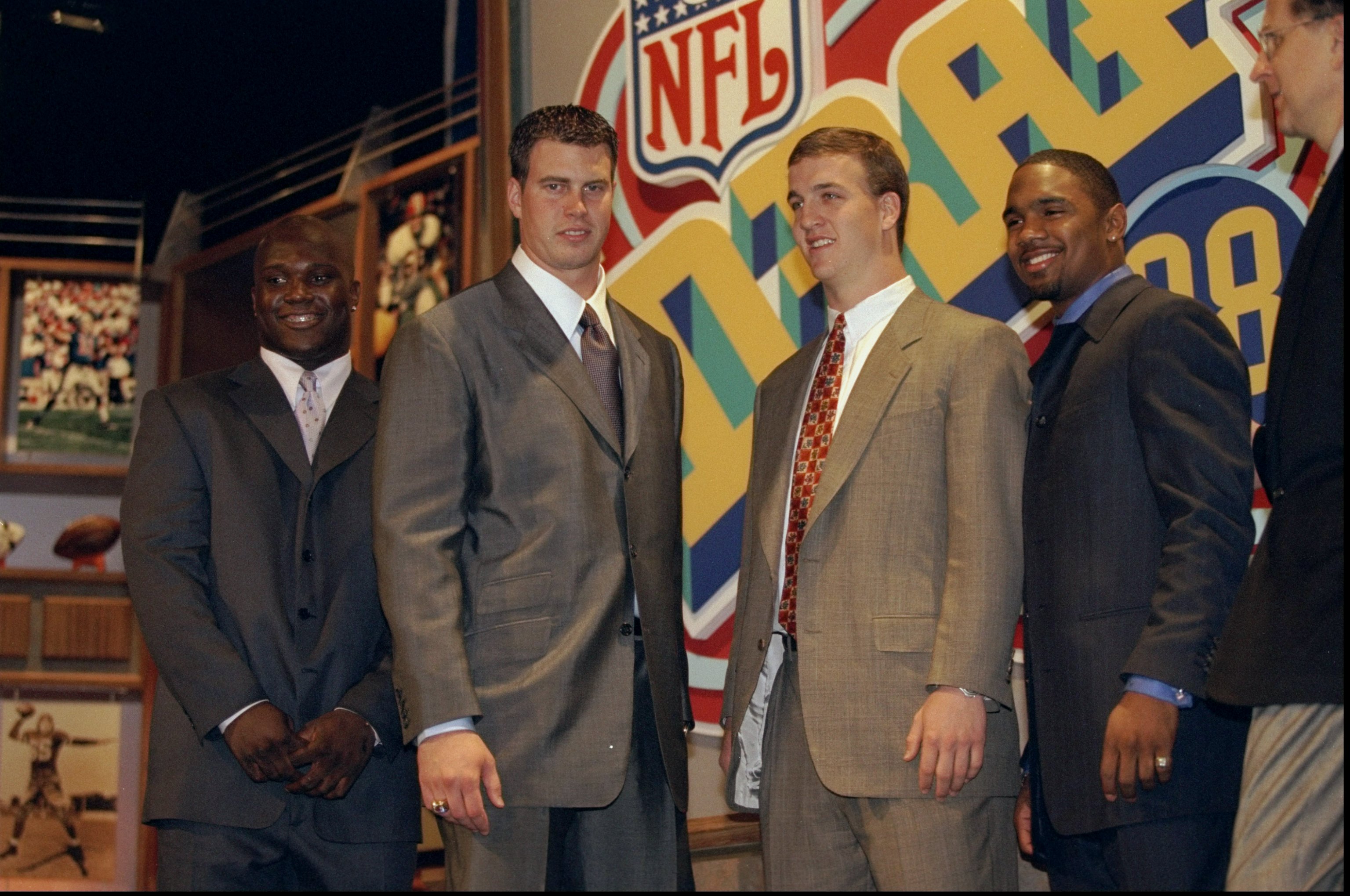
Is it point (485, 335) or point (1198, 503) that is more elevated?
point (485, 335)

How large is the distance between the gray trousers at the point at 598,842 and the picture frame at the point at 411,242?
3.18 metres

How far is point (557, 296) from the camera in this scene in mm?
2609

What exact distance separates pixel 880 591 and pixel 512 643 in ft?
2.14

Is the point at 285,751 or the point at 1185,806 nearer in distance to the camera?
the point at 1185,806

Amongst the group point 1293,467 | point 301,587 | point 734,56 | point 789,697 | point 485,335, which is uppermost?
point 734,56

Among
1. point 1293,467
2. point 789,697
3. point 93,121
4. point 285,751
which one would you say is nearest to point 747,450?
point 789,697

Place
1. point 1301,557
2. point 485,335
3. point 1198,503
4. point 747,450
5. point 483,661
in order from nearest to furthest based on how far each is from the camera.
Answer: point 1301,557 → point 1198,503 → point 483,661 → point 485,335 → point 747,450

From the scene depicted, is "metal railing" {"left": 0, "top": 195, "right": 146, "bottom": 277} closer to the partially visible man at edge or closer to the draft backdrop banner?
the draft backdrop banner

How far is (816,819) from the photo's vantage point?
2.41 meters

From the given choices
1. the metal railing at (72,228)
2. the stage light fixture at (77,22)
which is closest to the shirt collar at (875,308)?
the stage light fixture at (77,22)

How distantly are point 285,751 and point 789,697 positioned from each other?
3.10 feet

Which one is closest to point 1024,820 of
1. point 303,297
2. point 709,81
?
point 303,297

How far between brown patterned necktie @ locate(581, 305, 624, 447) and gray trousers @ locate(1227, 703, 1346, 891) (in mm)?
1240

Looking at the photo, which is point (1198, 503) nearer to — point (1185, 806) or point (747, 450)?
point (1185, 806)
